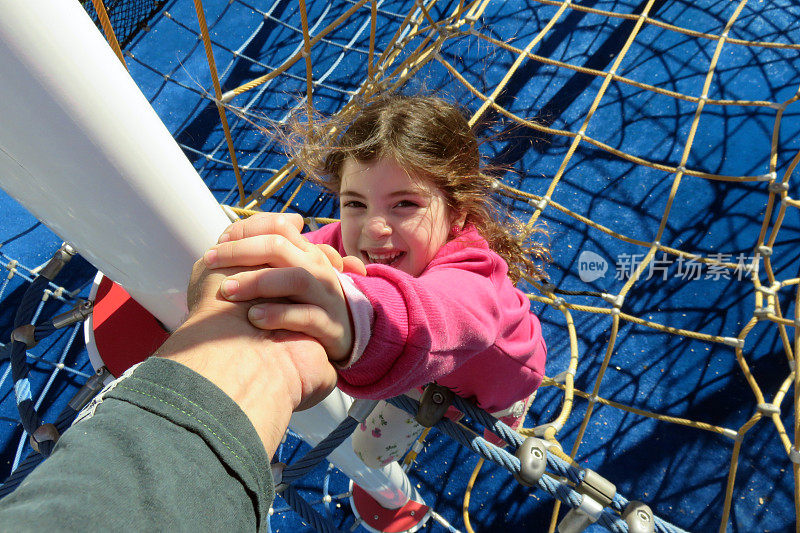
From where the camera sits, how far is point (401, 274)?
1.58 ft

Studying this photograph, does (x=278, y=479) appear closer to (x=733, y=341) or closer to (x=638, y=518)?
(x=638, y=518)

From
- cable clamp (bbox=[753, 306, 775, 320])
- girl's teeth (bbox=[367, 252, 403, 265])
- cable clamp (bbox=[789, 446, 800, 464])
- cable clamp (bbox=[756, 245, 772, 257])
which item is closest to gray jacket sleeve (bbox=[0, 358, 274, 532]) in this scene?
girl's teeth (bbox=[367, 252, 403, 265])

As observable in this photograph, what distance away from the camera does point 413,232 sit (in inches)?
28.4

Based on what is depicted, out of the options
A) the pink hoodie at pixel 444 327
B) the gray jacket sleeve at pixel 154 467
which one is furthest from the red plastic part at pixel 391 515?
the gray jacket sleeve at pixel 154 467

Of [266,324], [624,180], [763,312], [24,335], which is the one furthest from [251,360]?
[624,180]

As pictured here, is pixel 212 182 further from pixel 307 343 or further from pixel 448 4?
pixel 307 343

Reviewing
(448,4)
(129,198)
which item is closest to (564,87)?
(448,4)

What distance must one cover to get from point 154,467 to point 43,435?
520mm

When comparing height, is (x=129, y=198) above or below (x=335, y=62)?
below

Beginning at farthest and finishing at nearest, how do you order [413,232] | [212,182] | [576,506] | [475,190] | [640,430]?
[212,182] → [640,430] → [475,190] → [413,232] → [576,506]

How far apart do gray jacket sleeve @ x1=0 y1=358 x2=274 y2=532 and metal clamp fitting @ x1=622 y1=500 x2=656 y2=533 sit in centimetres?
45

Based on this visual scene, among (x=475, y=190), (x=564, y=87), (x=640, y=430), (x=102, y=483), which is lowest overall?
(x=102, y=483)

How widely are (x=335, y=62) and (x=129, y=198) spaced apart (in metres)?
1.76

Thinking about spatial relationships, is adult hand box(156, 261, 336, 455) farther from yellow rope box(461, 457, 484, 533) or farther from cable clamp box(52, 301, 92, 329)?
yellow rope box(461, 457, 484, 533)
